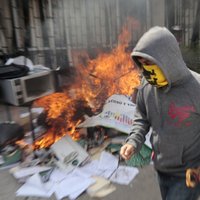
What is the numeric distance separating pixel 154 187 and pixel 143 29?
5.54 metres

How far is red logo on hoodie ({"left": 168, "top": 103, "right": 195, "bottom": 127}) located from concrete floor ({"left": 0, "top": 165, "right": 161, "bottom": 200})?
1255mm

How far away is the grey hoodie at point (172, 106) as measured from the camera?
1.69m

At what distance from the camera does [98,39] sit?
21.2 ft

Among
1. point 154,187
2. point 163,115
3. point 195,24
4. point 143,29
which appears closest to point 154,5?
point 143,29

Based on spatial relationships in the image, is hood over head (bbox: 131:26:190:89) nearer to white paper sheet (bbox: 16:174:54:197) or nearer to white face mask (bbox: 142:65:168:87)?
white face mask (bbox: 142:65:168:87)

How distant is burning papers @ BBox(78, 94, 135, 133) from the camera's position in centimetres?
387

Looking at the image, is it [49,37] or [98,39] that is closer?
[49,37]

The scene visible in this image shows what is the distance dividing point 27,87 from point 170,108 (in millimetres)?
2422

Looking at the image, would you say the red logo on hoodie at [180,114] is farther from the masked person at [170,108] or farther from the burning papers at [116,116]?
the burning papers at [116,116]

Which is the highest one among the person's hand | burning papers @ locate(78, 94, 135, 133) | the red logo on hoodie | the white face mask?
the white face mask

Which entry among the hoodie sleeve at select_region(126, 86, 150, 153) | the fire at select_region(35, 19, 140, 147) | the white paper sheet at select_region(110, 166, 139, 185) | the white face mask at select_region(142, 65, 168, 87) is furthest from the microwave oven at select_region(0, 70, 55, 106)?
the white face mask at select_region(142, 65, 168, 87)

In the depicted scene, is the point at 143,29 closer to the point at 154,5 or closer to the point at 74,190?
the point at 154,5

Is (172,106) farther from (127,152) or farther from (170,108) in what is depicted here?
(127,152)

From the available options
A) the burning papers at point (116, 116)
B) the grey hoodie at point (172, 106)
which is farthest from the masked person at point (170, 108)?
the burning papers at point (116, 116)
